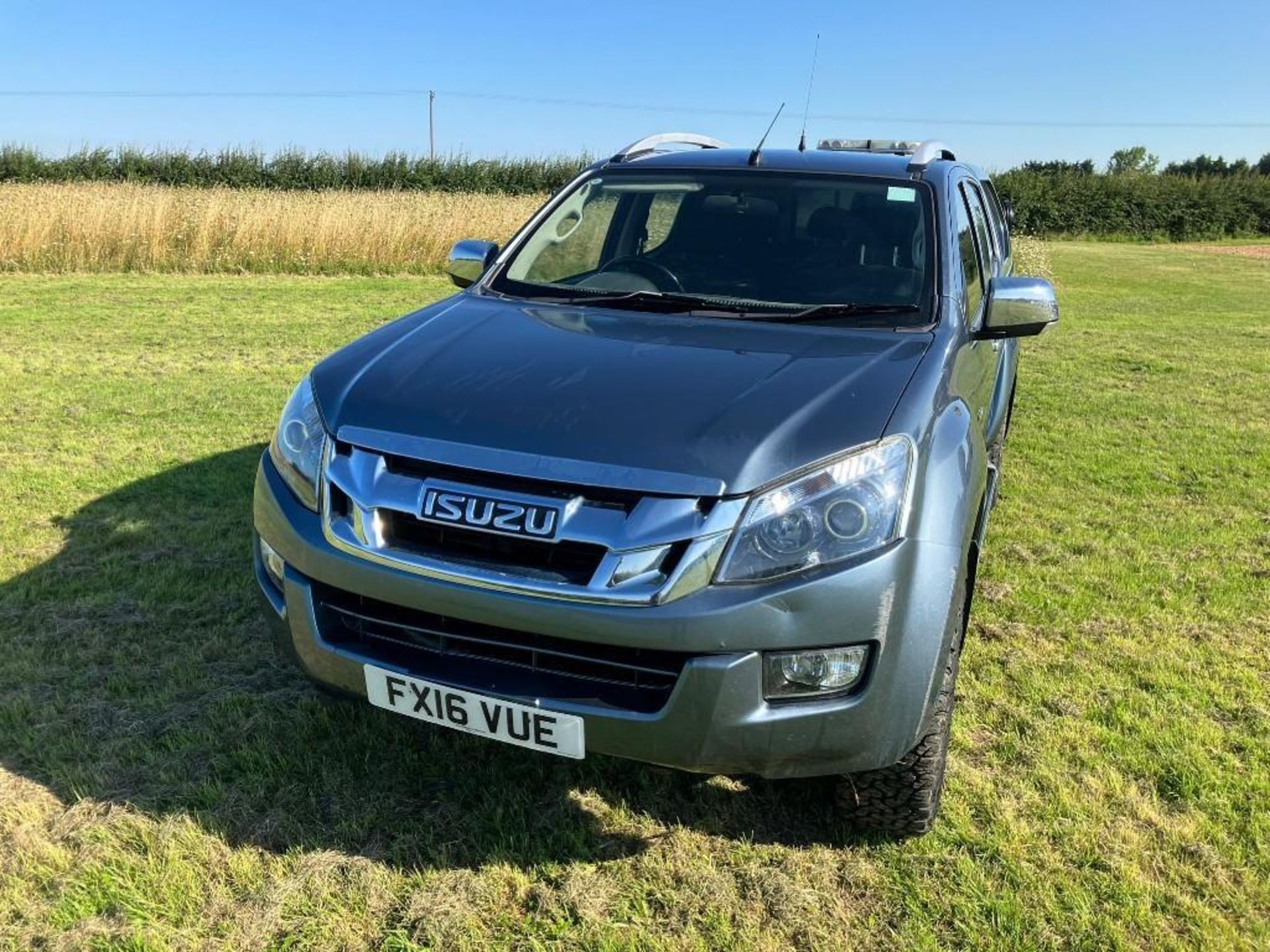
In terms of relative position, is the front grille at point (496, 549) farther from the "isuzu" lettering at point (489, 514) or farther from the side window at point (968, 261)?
the side window at point (968, 261)

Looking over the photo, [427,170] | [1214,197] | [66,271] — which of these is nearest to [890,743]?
[66,271]

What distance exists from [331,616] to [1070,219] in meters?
39.2

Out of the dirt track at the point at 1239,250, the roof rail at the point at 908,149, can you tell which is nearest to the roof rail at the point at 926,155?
the roof rail at the point at 908,149

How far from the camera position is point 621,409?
2.19m

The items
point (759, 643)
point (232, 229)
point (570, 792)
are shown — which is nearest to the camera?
point (759, 643)

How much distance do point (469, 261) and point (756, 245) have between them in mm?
1100

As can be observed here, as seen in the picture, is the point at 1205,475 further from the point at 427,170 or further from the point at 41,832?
the point at 427,170

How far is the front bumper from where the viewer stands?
1.92m

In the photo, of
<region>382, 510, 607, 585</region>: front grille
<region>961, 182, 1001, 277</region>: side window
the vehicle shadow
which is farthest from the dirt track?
<region>382, 510, 607, 585</region>: front grille

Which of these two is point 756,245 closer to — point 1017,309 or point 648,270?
point 648,270

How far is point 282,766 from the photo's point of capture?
8.82 ft

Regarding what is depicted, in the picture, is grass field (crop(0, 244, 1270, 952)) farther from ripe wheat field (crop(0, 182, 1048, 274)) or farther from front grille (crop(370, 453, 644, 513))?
ripe wheat field (crop(0, 182, 1048, 274))

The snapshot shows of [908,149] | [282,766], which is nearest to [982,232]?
[908,149]

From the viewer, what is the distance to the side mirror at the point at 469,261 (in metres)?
3.58
